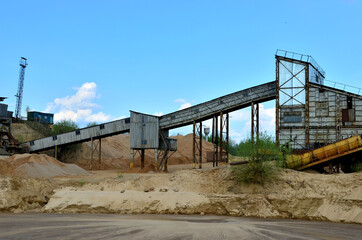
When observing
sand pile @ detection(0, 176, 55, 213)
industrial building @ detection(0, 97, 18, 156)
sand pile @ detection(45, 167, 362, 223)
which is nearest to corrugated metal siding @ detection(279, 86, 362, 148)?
sand pile @ detection(45, 167, 362, 223)

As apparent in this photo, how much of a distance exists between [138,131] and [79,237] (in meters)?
32.6

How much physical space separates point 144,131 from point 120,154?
34061mm

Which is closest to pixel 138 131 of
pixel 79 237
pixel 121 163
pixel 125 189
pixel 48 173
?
pixel 48 173

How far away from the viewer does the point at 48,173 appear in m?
33.8

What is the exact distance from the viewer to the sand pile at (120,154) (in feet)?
190

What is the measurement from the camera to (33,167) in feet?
110

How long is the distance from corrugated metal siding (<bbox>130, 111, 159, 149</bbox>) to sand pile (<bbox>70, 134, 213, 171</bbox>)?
6394 mm

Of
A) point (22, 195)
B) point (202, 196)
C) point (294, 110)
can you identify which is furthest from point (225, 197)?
point (294, 110)

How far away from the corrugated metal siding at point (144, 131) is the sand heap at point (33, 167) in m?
8.55

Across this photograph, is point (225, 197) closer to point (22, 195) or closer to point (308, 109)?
point (22, 195)

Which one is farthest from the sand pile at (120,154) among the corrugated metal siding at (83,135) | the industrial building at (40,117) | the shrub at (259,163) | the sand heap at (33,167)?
the shrub at (259,163)

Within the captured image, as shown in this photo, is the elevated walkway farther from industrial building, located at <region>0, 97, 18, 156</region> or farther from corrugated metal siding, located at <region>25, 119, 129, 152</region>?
industrial building, located at <region>0, 97, 18, 156</region>

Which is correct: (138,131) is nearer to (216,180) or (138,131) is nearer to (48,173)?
(48,173)

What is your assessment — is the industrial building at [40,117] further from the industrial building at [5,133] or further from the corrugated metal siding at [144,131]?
the corrugated metal siding at [144,131]
